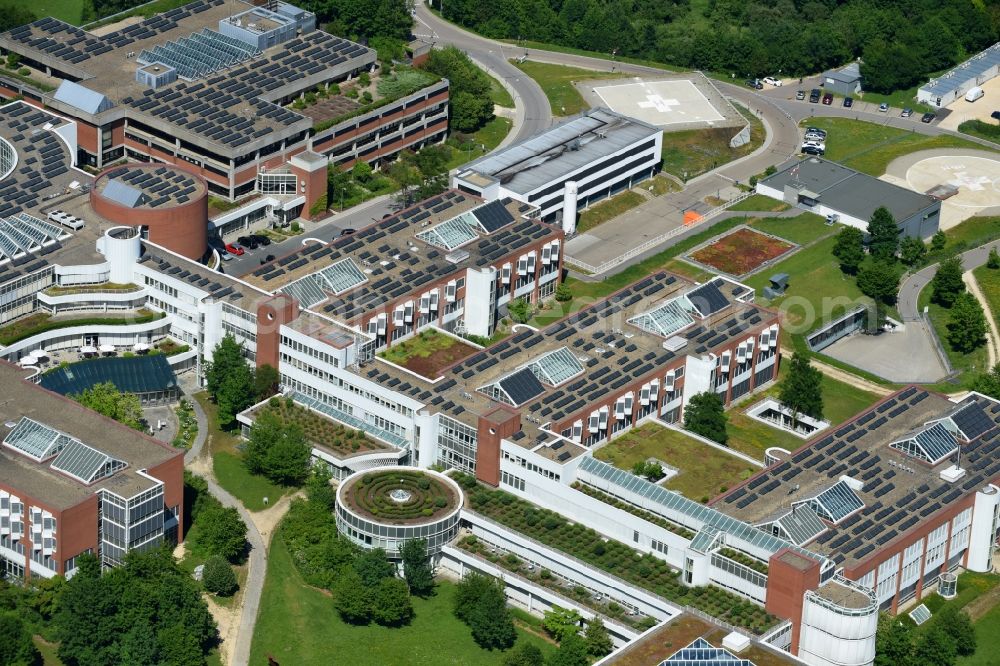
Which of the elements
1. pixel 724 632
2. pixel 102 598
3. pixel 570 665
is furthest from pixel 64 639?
pixel 724 632

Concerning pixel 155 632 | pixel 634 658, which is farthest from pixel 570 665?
pixel 155 632

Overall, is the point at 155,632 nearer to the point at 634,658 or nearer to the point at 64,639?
the point at 64,639

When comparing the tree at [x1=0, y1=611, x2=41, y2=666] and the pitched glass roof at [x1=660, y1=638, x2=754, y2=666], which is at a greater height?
the pitched glass roof at [x1=660, y1=638, x2=754, y2=666]

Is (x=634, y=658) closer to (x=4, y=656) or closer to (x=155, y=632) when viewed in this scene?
(x=155, y=632)

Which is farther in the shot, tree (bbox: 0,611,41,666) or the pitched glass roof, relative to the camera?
tree (bbox: 0,611,41,666)
